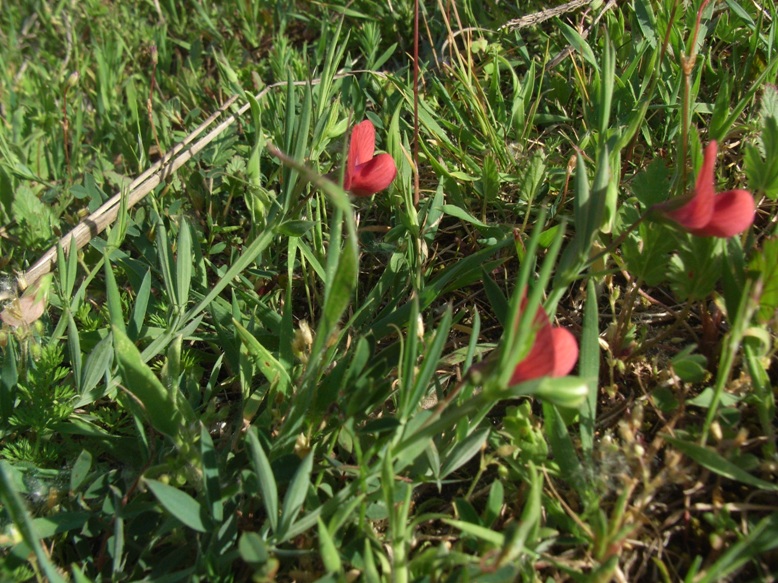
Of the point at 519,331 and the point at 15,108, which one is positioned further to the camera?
the point at 15,108

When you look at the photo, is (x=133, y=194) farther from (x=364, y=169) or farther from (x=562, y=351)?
(x=562, y=351)

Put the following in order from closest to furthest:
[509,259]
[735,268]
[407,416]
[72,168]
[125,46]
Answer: [407,416]
[735,268]
[509,259]
[72,168]
[125,46]

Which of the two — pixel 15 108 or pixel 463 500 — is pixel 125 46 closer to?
pixel 15 108

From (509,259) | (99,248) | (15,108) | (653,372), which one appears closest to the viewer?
(653,372)

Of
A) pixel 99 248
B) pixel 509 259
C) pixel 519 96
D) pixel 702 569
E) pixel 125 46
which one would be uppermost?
pixel 125 46

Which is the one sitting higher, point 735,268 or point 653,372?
point 735,268

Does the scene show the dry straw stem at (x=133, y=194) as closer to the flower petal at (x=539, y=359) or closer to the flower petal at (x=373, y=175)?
the flower petal at (x=373, y=175)

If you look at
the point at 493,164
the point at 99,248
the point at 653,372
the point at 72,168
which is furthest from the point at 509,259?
the point at 72,168
